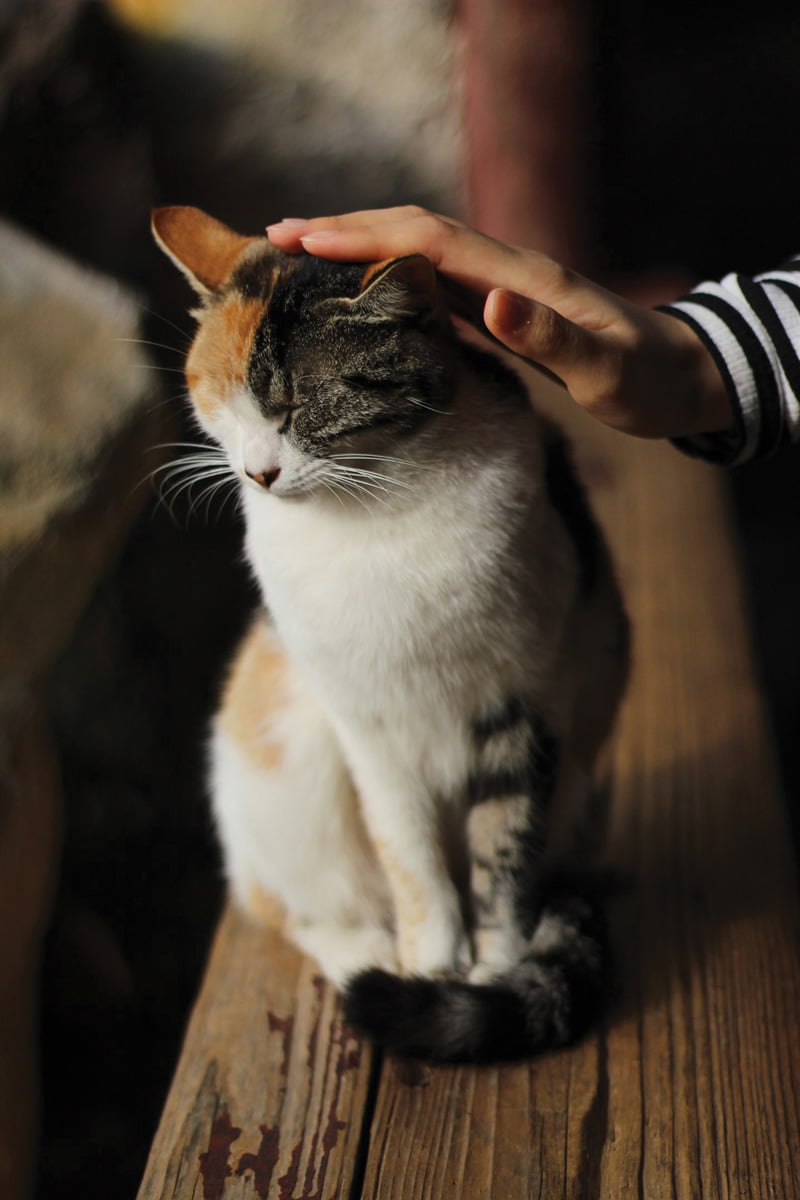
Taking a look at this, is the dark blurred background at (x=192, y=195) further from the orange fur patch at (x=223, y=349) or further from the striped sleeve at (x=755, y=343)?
the striped sleeve at (x=755, y=343)

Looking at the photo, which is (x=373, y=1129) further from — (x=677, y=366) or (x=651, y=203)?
(x=651, y=203)

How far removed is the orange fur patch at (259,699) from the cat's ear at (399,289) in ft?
1.40

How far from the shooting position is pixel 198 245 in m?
0.82

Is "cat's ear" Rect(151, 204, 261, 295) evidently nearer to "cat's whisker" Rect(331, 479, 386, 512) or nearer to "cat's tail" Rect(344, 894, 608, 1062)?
"cat's whisker" Rect(331, 479, 386, 512)

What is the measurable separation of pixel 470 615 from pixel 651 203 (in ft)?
3.00

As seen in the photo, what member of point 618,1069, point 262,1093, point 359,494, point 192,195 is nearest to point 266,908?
point 262,1093

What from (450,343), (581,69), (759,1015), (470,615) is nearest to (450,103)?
(581,69)

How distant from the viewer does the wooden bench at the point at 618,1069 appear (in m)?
0.82

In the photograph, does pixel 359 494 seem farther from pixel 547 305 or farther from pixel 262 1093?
pixel 262 1093

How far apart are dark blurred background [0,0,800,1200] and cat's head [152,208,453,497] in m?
0.19

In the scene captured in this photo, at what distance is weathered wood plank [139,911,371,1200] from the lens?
2.70ft

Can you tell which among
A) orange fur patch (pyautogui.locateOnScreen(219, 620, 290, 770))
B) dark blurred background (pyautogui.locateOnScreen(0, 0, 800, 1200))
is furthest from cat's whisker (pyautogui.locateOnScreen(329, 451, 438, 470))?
orange fur patch (pyautogui.locateOnScreen(219, 620, 290, 770))

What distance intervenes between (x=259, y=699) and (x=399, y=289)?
1.67 ft

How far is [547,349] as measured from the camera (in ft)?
2.36
